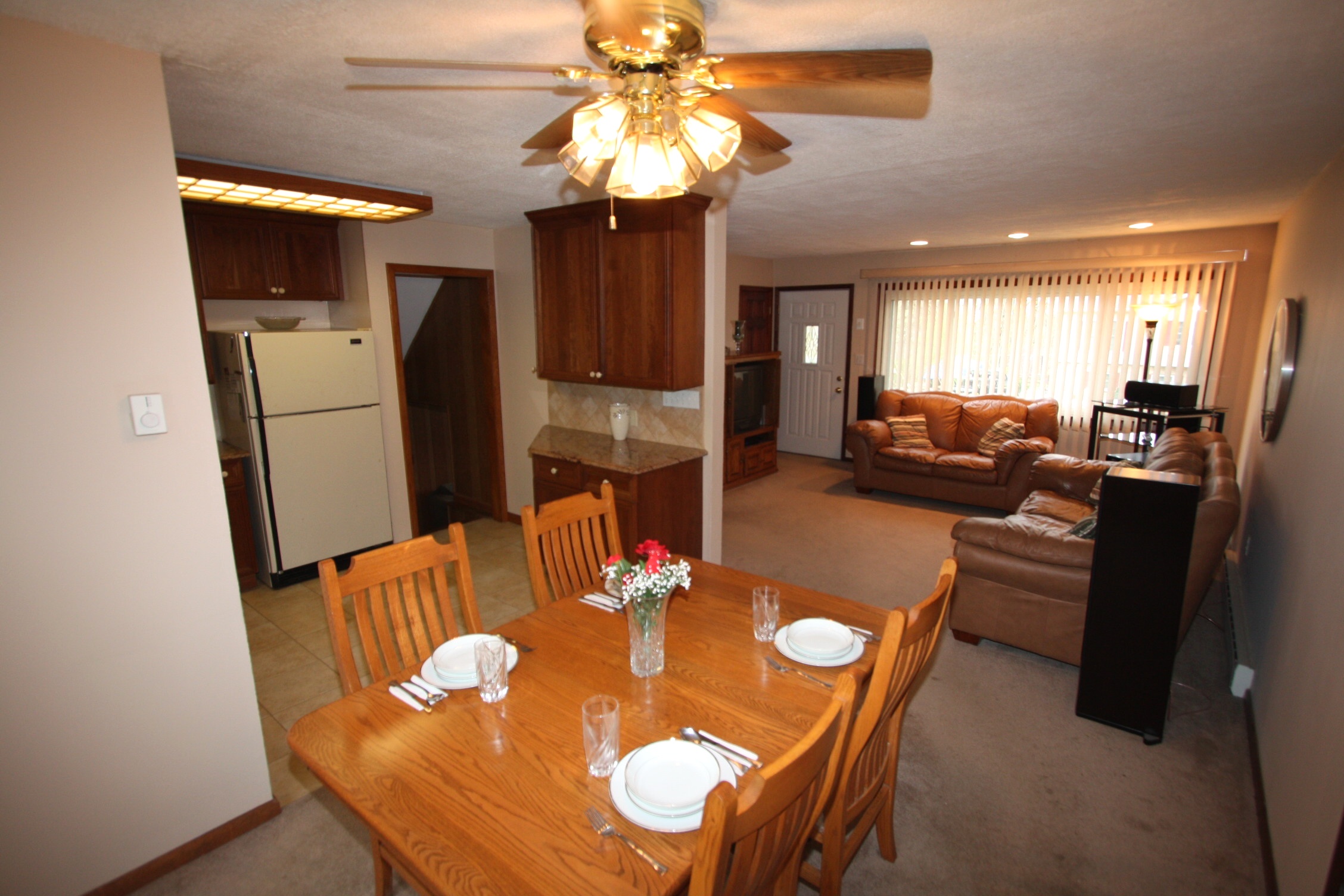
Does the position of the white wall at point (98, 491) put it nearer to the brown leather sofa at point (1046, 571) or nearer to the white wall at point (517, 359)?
the white wall at point (517, 359)

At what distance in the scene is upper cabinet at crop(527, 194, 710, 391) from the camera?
3.50 metres

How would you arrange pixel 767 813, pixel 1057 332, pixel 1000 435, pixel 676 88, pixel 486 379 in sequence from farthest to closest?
pixel 1057 332 → pixel 1000 435 → pixel 486 379 → pixel 676 88 → pixel 767 813

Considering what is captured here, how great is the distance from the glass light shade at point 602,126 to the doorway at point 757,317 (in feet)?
18.8

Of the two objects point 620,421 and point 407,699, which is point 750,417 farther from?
point 407,699

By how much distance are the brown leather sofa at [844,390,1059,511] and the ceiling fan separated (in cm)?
442

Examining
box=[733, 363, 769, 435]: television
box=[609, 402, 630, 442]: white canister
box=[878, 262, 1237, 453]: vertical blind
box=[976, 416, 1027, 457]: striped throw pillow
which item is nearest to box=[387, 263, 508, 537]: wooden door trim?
box=[609, 402, 630, 442]: white canister

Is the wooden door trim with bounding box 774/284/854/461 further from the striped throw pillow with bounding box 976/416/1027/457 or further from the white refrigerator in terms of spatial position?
the white refrigerator

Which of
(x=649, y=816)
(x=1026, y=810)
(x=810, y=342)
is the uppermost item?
(x=810, y=342)

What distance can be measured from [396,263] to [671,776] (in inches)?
155

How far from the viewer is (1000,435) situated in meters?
5.64

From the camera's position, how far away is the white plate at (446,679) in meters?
1.59

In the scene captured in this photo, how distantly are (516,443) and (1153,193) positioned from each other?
436 cm

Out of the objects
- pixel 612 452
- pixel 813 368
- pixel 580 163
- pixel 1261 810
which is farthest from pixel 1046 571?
pixel 813 368

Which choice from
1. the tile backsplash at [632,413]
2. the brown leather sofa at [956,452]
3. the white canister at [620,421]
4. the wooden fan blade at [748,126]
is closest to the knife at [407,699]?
the wooden fan blade at [748,126]
